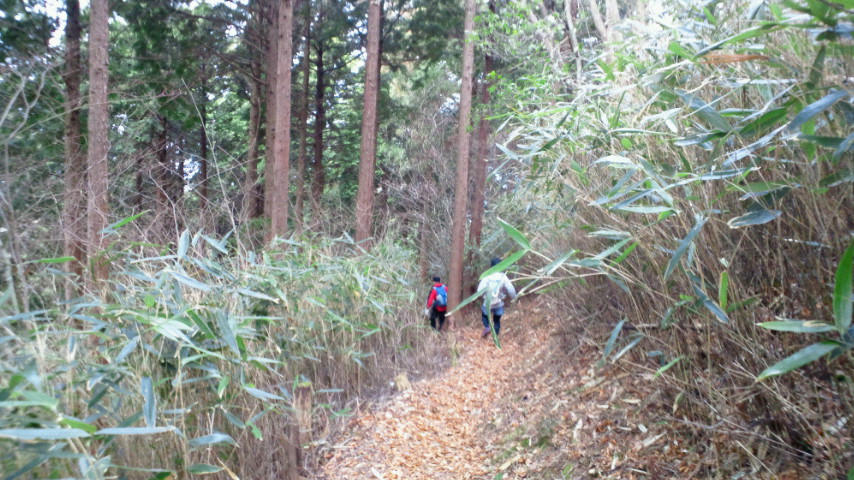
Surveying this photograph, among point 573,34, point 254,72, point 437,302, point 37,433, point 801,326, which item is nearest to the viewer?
point 801,326

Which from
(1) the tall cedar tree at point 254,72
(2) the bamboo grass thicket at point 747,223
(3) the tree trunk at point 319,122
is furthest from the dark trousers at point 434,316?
(3) the tree trunk at point 319,122

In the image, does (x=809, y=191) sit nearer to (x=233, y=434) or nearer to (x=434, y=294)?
(x=233, y=434)

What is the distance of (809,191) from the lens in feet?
7.24

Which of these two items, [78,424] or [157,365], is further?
[157,365]

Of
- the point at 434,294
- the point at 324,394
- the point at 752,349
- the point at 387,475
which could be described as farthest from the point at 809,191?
the point at 434,294

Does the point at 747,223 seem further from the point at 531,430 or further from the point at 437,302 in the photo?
the point at 437,302

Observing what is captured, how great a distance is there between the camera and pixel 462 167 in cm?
1330

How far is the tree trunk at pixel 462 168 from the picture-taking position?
12516mm

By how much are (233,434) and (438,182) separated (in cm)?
1519

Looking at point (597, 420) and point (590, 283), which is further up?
point (590, 283)

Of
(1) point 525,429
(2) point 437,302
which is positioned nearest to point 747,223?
(1) point 525,429

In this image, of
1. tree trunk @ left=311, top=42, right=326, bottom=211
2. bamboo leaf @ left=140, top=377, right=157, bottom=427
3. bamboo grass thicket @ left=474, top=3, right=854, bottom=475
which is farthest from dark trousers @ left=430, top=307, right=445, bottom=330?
bamboo leaf @ left=140, top=377, right=157, bottom=427

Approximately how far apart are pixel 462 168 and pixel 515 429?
28.4 ft

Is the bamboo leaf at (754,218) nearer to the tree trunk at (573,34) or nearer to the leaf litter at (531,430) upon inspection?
the leaf litter at (531,430)
